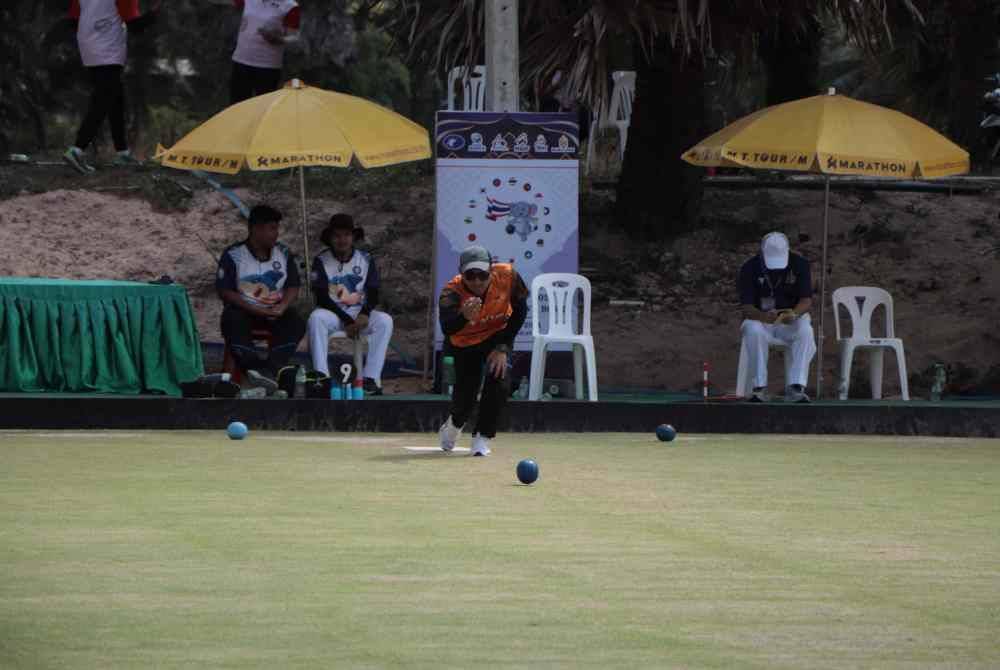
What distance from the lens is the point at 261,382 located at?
46.9 feet

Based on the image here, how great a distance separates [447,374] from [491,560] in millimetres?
6964

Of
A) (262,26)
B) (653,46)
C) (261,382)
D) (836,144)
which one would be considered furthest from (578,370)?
(262,26)

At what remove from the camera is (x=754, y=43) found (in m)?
18.7

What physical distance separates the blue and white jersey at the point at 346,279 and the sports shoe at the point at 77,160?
4.75 m

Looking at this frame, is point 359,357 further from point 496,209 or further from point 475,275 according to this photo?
point 475,275

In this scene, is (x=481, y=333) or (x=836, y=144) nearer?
(x=481, y=333)

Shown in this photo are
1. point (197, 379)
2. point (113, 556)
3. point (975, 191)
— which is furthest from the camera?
point (975, 191)

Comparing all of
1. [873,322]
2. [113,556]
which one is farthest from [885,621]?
[873,322]

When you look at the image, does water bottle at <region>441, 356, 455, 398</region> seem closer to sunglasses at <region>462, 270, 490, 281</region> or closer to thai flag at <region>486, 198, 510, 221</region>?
thai flag at <region>486, 198, 510, 221</region>

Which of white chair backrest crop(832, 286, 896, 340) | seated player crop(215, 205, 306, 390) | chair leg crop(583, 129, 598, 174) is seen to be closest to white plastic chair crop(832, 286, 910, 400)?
white chair backrest crop(832, 286, 896, 340)

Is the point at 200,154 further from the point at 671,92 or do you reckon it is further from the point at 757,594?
the point at 757,594

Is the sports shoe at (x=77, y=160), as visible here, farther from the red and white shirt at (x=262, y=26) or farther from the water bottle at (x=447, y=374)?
the water bottle at (x=447, y=374)

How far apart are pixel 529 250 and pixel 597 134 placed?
7.17 m

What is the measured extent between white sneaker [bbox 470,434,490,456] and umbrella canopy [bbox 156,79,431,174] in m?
3.10
